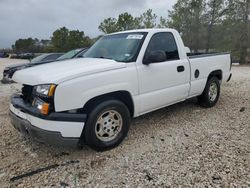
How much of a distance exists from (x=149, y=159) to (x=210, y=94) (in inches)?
116

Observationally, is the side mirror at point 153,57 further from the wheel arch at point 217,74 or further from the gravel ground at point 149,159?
the wheel arch at point 217,74

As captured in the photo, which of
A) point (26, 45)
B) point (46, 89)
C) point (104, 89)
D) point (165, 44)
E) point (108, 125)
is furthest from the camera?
point (26, 45)

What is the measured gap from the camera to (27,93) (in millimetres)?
3191

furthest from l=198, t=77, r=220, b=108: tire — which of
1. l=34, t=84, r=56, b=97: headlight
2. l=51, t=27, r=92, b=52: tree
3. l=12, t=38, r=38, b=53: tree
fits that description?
l=12, t=38, r=38, b=53: tree

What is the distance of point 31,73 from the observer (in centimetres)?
309

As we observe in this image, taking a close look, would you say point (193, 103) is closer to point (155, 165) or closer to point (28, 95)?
point (155, 165)

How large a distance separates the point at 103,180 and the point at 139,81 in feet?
5.17

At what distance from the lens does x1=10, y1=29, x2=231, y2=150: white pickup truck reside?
9.17ft

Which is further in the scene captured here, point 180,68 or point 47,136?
point 180,68

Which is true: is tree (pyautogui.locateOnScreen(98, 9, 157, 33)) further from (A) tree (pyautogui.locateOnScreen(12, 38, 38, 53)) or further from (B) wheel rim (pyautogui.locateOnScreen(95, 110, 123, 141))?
(A) tree (pyautogui.locateOnScreen(12, 38, 38, 53))

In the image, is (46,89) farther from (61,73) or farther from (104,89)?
(104,89)

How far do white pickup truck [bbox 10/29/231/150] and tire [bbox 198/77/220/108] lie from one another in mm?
688

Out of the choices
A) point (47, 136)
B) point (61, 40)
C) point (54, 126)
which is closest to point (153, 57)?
point (54, 126)

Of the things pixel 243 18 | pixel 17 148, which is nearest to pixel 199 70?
pixel 17 148
